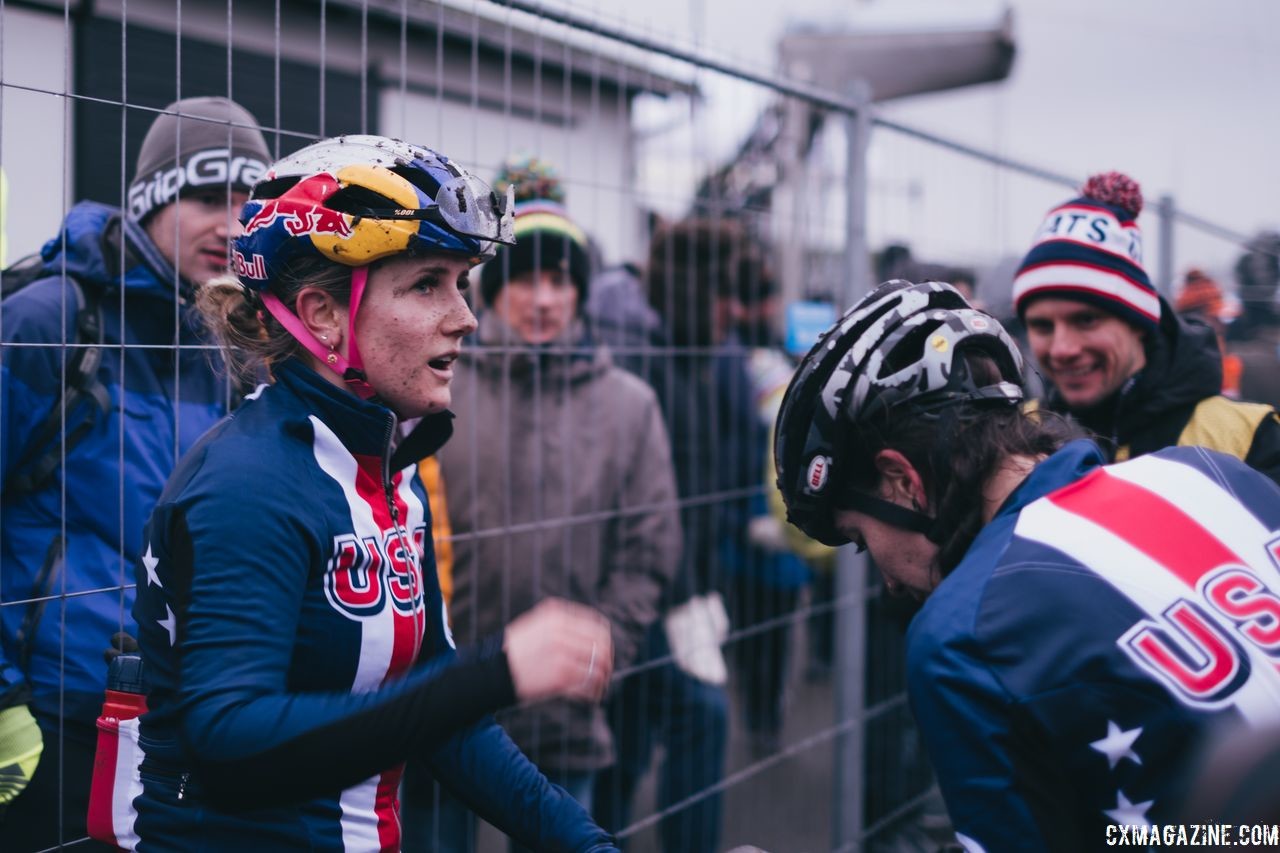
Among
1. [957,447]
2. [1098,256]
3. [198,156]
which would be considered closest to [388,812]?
[957,447]

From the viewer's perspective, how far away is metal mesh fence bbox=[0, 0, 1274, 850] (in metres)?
2.34

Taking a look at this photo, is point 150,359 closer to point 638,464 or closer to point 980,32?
point 638,464

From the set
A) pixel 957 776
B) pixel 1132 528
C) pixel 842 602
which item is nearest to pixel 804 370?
pixel 1132 528

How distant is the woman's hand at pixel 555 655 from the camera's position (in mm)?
1506

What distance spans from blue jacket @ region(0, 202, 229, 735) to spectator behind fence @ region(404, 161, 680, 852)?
2.96 ft

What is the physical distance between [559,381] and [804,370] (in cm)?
157

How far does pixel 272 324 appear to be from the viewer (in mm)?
1835

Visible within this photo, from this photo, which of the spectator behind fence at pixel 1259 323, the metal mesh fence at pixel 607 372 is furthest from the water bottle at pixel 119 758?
the spectator behind fence at pixel 1259 323

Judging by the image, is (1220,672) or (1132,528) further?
(1132,528)

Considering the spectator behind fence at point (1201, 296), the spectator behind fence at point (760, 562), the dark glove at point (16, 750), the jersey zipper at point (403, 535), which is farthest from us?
the spectator behind fence at point (1201, 296)

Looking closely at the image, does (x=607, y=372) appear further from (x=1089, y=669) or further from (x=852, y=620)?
(x=1089, y=669)

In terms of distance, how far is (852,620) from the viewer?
413 cm

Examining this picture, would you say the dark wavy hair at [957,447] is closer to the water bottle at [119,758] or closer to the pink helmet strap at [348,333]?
the pink helmet strap at [348,333]

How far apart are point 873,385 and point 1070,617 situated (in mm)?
533
